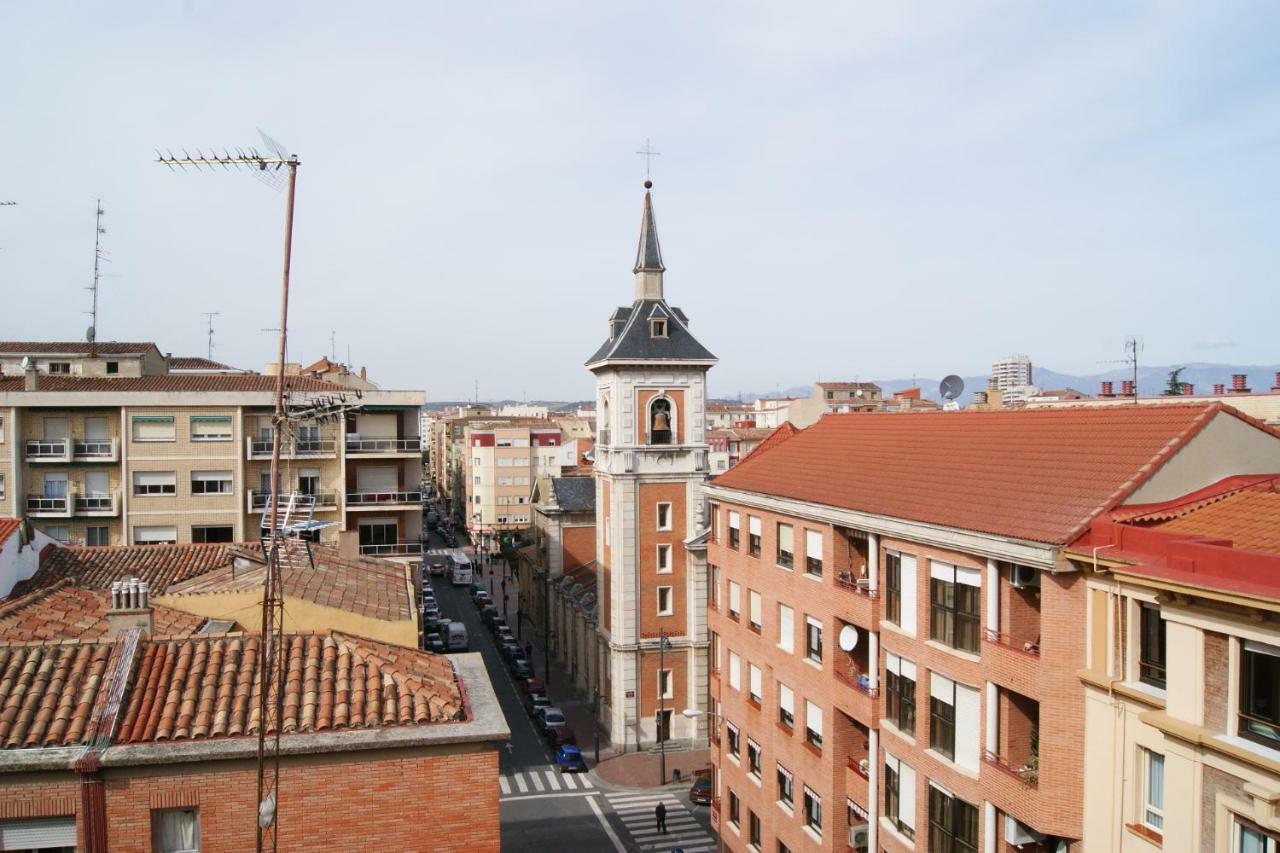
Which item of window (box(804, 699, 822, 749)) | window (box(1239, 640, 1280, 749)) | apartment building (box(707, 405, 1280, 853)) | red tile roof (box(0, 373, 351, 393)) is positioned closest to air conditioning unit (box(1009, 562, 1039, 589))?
apartment building (box(707, 405, 1280, 853))

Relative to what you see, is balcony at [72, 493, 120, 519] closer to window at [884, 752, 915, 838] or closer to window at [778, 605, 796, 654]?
window at [778, 605, 796, 654]

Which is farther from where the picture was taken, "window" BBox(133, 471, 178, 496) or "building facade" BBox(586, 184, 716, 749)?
"building facade" BBox(586, 184, 716, 749)

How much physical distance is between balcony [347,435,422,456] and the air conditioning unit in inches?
1224

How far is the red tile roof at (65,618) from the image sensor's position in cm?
1934

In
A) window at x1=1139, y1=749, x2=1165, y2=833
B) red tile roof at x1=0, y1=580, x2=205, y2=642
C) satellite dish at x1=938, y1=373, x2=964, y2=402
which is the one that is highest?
satellite dish at x1=938, y1=373, x2=964, y2=402

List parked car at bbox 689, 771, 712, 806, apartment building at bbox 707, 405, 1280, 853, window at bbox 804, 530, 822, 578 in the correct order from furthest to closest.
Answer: parked car at bbox 689, 771, 712, 806 < window at bbox 804, 530, 822, 578 < apartment building at bbox 707, 405, 1280, 853

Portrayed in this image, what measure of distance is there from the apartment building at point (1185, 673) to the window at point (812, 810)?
1004cm

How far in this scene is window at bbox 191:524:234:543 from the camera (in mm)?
41750

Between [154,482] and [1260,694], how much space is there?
4052 cm

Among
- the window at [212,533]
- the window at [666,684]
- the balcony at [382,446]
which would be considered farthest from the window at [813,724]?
the window at [212,533]

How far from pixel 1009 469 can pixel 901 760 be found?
6576 mm

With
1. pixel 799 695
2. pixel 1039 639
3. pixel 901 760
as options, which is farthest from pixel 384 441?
pixel 1039 639

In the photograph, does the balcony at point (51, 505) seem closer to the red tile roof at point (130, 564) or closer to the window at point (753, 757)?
the red tile roof at point (130, 564)

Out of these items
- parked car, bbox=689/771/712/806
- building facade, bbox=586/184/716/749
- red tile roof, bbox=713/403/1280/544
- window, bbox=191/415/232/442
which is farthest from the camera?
building facade, bbox=586/184/716/749
